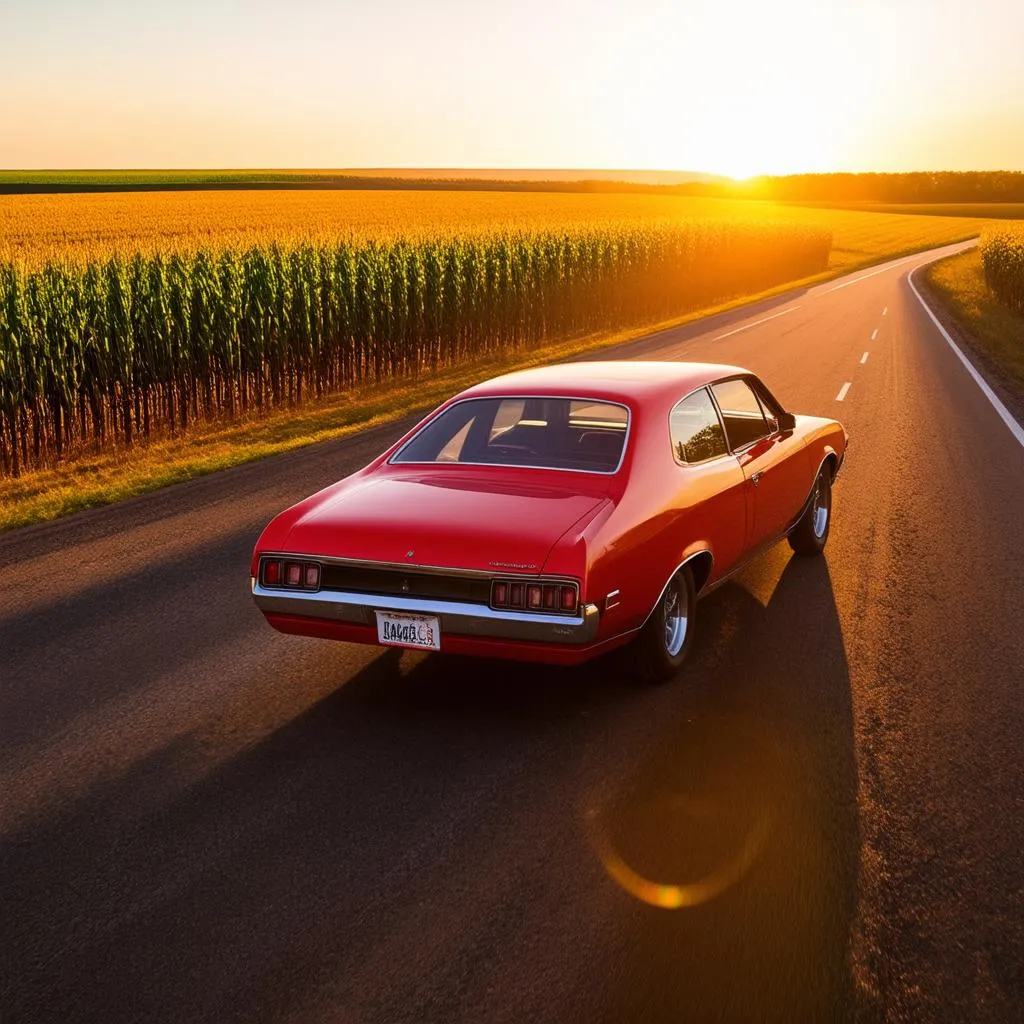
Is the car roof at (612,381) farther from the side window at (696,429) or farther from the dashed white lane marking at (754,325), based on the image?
the dashed white lane marking at (754,325)

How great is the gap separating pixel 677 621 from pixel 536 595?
1.21 metres

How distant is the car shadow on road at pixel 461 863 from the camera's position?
Result: 3.31 m

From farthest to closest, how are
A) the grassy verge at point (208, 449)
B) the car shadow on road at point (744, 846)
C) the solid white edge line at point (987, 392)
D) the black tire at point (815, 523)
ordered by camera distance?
the solid white edge line at point (987, 392)
the grassy verge at point (208, 449)
the black tire at point (815, 523)
the car shadow on road at point (744, 846)

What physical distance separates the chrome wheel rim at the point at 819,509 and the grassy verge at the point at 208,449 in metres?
6.39

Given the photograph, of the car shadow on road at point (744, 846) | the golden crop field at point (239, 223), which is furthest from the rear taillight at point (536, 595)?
the golden crop field at point (239, 223)

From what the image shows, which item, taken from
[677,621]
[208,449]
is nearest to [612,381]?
[677,621]

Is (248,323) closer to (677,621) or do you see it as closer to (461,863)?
(677,621)

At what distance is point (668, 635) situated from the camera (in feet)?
18.9

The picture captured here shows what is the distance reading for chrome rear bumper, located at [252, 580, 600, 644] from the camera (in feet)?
15.8

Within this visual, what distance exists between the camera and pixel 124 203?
5872 centimetres

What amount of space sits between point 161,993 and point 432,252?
19378 millimetres

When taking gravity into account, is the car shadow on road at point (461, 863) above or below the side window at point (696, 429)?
below

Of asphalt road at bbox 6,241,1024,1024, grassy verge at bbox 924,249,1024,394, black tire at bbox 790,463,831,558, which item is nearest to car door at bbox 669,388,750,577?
asphalt road at bbox 6,241,1024,1024

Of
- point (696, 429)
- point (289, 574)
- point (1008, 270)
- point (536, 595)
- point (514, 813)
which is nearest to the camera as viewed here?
point (514, 813)
